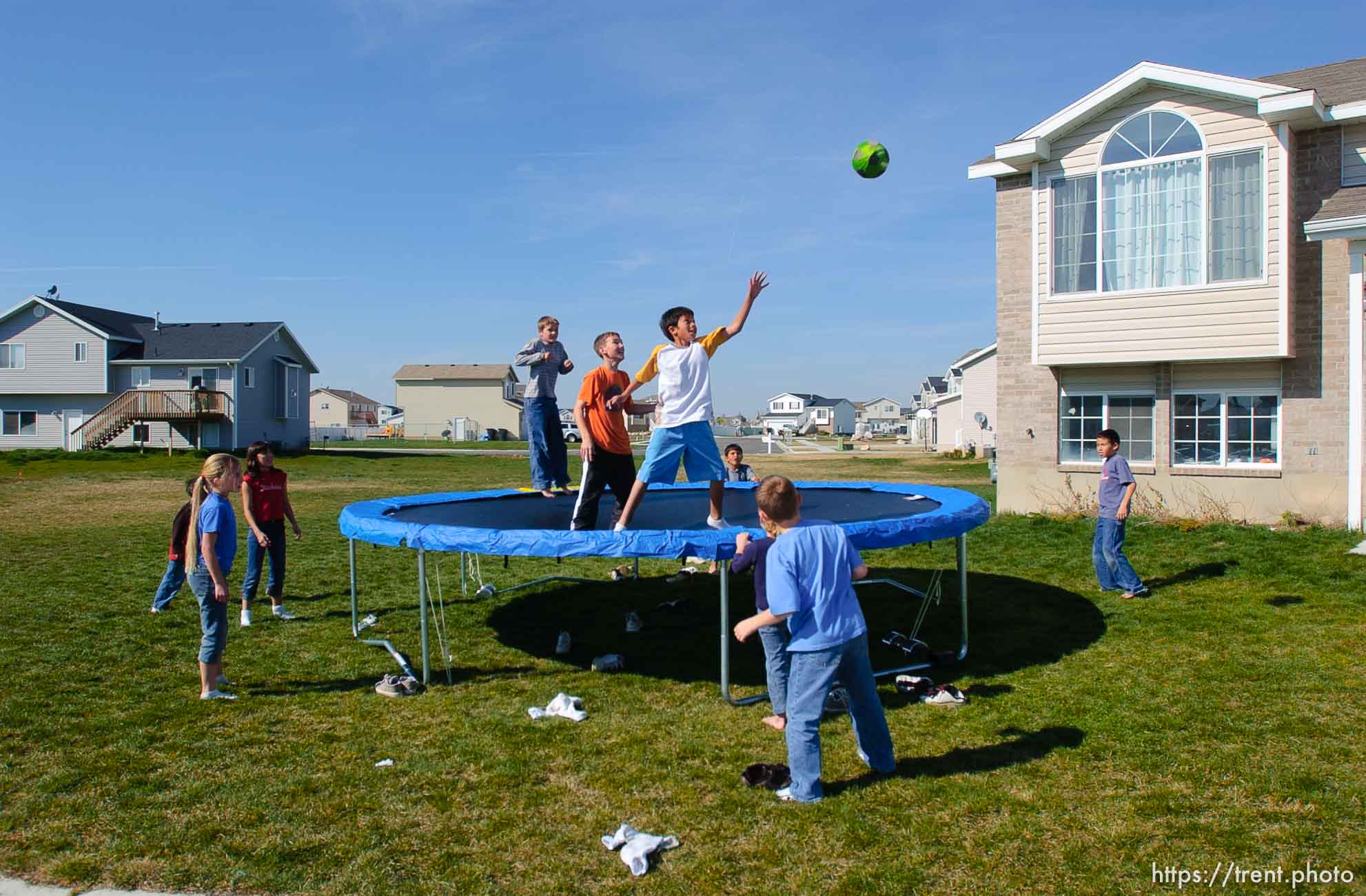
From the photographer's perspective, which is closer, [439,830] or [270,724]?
[439,830]

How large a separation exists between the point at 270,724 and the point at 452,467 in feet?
81.0

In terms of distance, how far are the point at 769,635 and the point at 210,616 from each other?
2920mm

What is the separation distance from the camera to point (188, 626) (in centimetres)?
685

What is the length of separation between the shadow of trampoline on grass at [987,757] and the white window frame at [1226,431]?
8.35 metres

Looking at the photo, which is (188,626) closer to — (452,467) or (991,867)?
(991,867)

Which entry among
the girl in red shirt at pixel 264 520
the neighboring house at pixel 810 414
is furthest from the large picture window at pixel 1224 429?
the neighboring house at pixel 810 414

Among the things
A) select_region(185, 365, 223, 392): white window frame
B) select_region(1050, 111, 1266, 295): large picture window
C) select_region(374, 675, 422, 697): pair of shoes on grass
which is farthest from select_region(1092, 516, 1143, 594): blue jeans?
select_region(185, 365, 223, 392): white window frame

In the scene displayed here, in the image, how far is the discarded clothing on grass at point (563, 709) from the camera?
466 cm

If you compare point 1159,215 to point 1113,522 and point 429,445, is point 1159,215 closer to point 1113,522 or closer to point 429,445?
point 1113,522

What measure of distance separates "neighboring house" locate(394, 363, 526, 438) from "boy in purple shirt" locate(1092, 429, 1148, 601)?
5417 cm

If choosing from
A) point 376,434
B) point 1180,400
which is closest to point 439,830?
point 1180,400

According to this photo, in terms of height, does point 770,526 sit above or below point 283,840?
above

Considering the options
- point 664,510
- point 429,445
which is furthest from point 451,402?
point 664,510

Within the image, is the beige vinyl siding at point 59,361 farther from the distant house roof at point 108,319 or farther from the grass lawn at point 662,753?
the grass lawn at point 662,753
